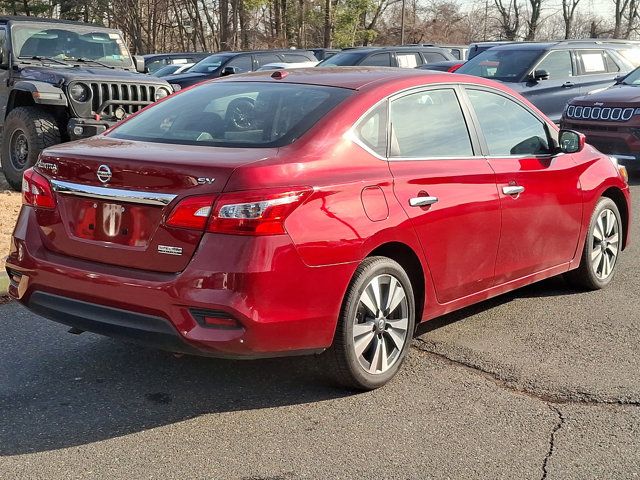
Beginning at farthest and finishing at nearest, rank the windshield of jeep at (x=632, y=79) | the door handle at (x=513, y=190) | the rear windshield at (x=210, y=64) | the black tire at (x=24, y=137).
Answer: the rear windshield at (x=210, y=64)
the windshield of jeep at (x=632, y=79)
the black tire at (x=24, y=137)
the door handle at (x=513, y=190)

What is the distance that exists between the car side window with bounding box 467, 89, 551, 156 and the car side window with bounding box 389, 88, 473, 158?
0.21 metres

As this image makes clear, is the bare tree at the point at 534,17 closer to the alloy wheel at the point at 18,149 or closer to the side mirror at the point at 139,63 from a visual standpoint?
the side mirror at the point at 139,63

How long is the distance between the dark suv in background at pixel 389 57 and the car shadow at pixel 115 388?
12.3 m

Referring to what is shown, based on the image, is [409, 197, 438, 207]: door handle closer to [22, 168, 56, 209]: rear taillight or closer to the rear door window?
[22, 168, 56, 209]: rear taillight

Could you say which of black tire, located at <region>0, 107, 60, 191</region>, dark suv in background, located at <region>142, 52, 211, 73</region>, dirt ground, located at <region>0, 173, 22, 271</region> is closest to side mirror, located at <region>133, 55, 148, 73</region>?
black tire, located at <region>0, 107, 60, 191</region>

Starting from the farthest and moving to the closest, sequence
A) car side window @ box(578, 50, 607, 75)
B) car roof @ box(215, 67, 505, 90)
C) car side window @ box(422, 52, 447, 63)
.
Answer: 1. car side window @ box(422, 52, 447, 63)
2. car side window @ box(578, 50, 607, 75)
3. car roof @ box(215, 67, 505, 90)

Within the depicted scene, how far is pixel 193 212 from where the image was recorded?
12.1ft

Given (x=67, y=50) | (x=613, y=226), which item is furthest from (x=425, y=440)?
(x=67, y=50)

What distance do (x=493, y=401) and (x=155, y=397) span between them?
1.67m

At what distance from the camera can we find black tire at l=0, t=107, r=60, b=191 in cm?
947

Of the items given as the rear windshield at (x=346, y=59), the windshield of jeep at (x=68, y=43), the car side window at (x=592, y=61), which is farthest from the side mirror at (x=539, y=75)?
the windshield of jeep at (x=68, y=43)

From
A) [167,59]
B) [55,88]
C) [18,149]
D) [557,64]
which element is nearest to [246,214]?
[55,88]

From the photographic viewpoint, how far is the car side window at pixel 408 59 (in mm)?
18530

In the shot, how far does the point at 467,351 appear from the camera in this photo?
488 centimetres
